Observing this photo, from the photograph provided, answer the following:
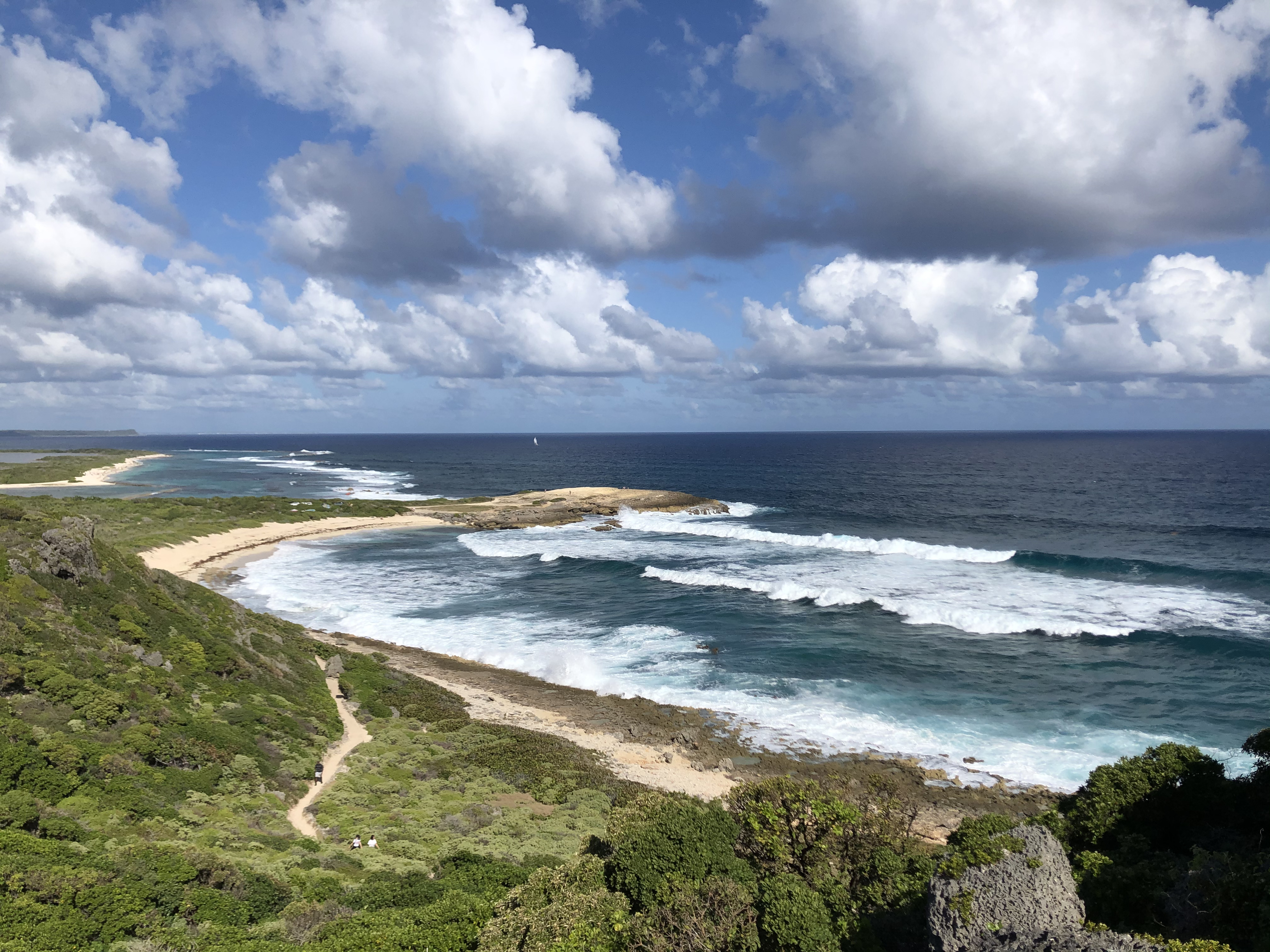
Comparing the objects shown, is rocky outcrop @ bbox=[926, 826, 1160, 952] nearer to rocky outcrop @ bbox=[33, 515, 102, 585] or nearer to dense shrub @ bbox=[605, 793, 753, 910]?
dense shrub @ bbox=[605, 793, 753, 910]

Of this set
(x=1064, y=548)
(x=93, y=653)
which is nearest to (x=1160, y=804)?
(x=93, y=653)

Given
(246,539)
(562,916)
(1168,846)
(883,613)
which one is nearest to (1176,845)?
(1168,846)

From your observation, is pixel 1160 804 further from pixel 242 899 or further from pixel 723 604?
pixel 723 604

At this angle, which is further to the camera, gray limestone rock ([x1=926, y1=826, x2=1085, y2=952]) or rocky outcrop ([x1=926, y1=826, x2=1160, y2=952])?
gray limestone rock ([x1=926, y1=826, x2=1085, y2=952])

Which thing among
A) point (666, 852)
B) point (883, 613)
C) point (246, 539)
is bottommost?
point (883, 613)

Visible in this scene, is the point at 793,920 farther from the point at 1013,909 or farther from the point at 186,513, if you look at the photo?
the point at 186,513

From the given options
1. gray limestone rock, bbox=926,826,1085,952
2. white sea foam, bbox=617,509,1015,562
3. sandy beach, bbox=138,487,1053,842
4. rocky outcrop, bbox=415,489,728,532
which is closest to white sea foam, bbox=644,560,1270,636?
white sea foam, bbox=617,509,1015,562
